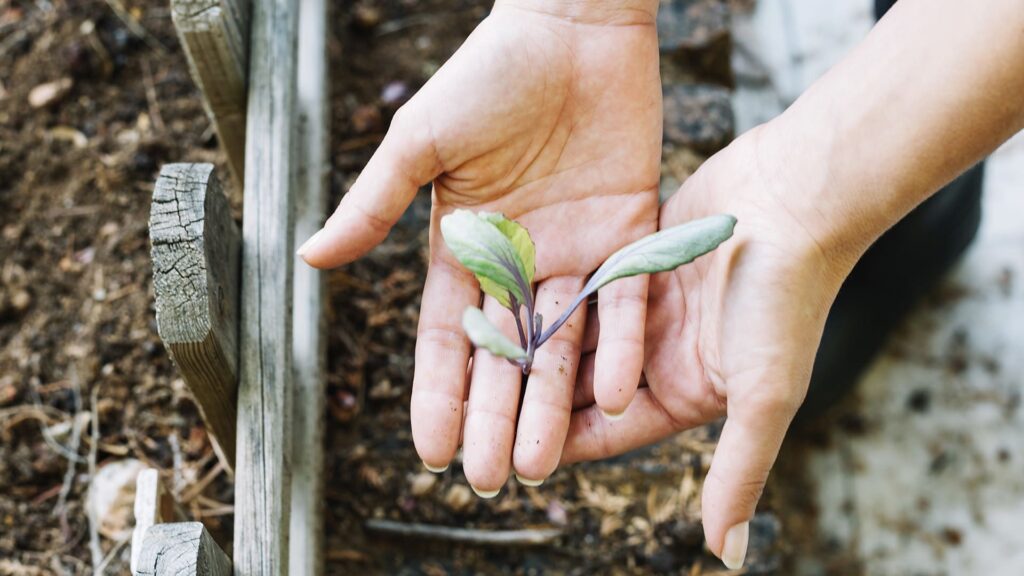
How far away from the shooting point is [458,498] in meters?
1.79

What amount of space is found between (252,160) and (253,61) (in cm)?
19

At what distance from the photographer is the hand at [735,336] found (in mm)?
1242

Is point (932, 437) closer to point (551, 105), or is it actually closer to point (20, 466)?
point (551, 105)

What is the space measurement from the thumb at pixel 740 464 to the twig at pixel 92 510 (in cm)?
102

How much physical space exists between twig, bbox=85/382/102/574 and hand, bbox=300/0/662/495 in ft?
2.27

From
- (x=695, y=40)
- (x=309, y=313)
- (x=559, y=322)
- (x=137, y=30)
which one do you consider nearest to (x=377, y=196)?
(x=559, y=322)

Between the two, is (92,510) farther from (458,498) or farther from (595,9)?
(595,9)

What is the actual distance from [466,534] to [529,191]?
2.24ft

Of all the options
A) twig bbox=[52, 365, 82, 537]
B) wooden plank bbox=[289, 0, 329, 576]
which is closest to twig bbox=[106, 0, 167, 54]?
wooden plank bbox=[289, 0, 329, 576]

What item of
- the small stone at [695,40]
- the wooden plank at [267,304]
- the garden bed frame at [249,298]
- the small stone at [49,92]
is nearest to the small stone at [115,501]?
the garden bed frame at [249,298]

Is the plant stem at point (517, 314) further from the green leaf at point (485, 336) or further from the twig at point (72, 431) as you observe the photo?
the twig at point (72, 431)

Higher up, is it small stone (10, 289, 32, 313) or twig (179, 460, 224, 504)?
small stone (10, 289, 32, 313)

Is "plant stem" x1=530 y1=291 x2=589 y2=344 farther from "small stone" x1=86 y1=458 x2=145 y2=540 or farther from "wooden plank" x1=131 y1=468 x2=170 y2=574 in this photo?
"small stone" x1=86 y1=458 x2=145 y2=540

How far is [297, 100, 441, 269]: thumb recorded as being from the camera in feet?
4.36
